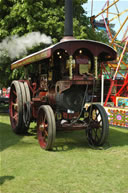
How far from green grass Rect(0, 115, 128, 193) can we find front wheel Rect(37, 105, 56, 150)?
170mm

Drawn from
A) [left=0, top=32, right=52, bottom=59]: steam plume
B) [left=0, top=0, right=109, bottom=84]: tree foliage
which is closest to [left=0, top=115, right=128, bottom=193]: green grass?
[left=0, top=32, right=52, bottom=59]: steam plume

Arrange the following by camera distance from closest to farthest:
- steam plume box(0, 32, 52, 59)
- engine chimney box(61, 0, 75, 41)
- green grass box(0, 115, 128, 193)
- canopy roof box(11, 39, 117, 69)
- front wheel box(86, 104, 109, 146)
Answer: green grass box(0, 115, 128, 193)
canopy roof box(11, 39, 117, 69)
front wheel box(86, 104, 109, 146)
engine chimney box(61, 0, 75, 41)
steam plume box(0, 32, 52, 59)

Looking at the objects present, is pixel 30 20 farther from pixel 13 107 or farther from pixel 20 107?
pixel 20 107

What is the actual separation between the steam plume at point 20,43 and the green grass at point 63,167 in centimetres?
537

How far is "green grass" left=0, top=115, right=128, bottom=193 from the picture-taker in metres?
3.51

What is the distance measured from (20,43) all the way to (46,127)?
6.02 metres

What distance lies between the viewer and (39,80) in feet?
22.6

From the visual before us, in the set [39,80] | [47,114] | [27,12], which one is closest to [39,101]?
[39,80]

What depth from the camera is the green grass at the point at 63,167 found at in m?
3.51

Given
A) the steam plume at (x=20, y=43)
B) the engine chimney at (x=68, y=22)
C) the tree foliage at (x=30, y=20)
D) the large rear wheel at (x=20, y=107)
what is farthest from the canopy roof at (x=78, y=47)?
the tree foliage at (x=30, y=20)

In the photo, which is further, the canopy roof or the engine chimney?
the engine chimney

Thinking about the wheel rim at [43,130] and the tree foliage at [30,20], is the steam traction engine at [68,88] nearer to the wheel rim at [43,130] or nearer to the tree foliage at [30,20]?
the wheel rim at [43,130]

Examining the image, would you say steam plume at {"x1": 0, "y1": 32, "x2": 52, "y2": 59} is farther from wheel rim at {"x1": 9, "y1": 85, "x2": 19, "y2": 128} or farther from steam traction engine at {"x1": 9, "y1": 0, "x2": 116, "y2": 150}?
steam traction engine at {"x1": 9, "y1": 0, "x2": 116, "y2": 150}

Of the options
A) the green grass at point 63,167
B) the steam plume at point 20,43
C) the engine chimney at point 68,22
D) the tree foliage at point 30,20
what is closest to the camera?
the green grass at point 63,167
